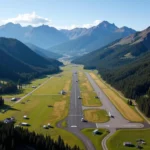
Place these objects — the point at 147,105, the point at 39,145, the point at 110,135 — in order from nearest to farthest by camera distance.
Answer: the point at 39,145 → the point at 110,135 → the point at 147,105

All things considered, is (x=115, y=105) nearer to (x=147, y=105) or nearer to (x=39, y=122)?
(x=147, y=105)

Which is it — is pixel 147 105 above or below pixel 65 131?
above

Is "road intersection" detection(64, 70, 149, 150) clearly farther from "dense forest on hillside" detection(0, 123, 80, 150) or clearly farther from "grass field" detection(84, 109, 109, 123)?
"dense forest on hillside" detection(0, 123, 80, 150)

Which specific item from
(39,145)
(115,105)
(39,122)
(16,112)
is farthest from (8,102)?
(39,145)

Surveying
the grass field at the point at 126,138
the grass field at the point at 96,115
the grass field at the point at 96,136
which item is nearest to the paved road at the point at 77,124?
Result: the grass field at the point at 96,136

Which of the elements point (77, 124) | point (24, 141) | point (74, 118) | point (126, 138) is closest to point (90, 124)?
point (77, 124)

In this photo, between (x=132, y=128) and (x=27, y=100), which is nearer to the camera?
(x=132, y=128)

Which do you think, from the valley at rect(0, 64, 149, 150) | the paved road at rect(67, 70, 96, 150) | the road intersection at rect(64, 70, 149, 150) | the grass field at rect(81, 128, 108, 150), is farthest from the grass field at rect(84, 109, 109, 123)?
the grass field at rect(81, 128, 108, 150)
